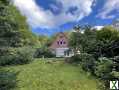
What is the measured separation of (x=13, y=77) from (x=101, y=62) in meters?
11.0

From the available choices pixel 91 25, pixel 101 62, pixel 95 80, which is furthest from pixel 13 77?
pixel 91 25

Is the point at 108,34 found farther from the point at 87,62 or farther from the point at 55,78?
the point at 55,78

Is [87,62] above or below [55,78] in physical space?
above

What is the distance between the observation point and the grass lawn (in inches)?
845

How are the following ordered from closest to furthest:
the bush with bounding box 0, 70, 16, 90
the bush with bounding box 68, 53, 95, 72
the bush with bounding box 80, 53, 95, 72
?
the bush with bounding box 0, 70, 16, 90
the bush with bounding box 80, 53, 95, 72
the bush with bounding box 68, 53, 95, 72

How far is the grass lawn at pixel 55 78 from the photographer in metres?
21.5

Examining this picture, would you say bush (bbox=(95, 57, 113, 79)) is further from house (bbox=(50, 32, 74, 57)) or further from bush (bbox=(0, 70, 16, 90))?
house (bbox=(50, 32, 74, 57))

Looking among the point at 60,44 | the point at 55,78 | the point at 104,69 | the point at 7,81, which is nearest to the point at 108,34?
the point at 104,69

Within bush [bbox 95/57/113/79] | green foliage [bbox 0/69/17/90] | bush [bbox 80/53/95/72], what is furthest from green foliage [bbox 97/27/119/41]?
green foliage [bbox 0/69/17/90]

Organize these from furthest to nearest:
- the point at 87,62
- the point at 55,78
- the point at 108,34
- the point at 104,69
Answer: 1. the point at 108,34
2. the point at 87,62
3. the point at 104,69
4. the point at 55,78

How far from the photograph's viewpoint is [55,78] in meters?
23.2

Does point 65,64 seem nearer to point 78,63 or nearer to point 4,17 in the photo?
point 78,63

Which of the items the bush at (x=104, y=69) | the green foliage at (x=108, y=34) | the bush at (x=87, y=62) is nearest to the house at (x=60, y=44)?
the green foliage at (x=108, y=34)

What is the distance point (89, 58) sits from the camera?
88.5 feet
